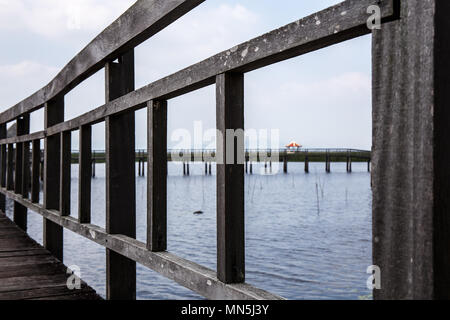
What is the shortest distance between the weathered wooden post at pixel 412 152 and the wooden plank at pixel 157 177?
113cm

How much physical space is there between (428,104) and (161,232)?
133 cm

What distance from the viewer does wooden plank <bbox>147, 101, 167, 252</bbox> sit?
1975 millimetres

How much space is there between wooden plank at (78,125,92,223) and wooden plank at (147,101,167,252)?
1.16 meters

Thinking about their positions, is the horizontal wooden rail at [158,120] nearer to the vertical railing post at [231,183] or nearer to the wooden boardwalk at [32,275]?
the vertical railing post at [231,183]

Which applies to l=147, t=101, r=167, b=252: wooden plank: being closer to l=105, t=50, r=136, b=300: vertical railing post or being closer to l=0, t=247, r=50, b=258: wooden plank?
l=105, t=50, r=136, b=300: vertical railing post

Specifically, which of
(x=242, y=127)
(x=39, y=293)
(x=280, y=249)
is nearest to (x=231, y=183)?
(x=242, y=127)

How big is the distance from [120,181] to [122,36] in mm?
722

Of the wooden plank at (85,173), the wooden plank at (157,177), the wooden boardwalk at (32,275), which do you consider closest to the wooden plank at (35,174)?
the wooden boardwalk at (32,275)

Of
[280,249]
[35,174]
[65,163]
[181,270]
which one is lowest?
[280,249]

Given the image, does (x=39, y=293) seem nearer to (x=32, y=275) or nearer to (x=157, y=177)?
(x=32, y=275)

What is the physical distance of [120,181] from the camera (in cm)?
254

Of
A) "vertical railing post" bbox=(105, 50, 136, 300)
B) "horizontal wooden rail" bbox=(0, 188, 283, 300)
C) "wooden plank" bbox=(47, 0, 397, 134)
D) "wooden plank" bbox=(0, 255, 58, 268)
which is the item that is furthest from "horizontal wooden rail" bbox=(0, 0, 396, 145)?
"wooden plank" bbox=(0, 255, 58, 268)
